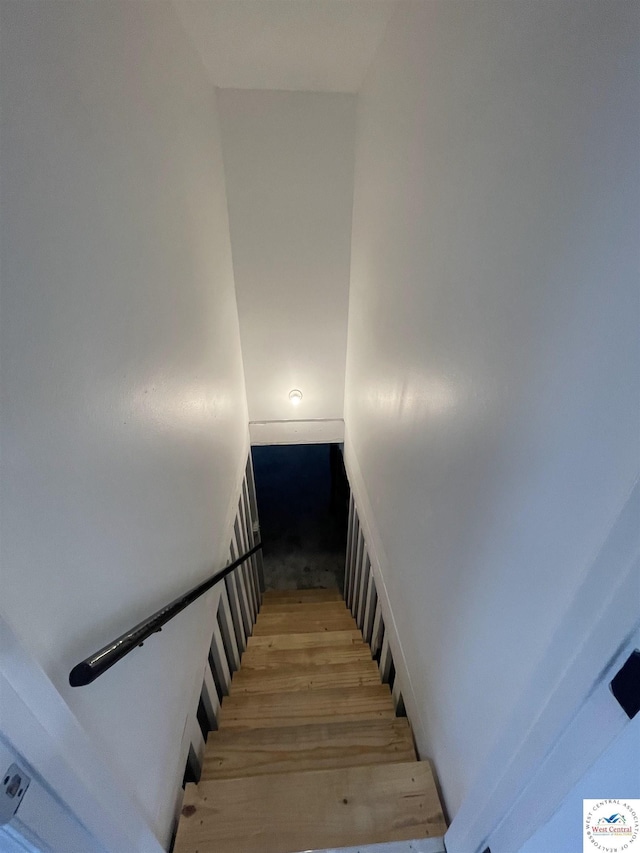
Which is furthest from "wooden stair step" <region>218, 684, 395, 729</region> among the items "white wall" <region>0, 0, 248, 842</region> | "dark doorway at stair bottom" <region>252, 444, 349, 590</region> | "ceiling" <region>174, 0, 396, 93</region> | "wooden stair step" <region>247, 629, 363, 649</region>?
"ceiling" <region>174, 0, 396, 93</region>

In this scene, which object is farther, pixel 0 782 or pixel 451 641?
pixel 451 641

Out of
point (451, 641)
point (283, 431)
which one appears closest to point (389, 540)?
point (451, 641)

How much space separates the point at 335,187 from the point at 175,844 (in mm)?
2977

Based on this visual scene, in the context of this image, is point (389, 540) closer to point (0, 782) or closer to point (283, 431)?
point (0, 782)

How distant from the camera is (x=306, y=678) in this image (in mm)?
1979

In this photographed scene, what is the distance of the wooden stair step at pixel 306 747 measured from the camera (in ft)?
4.77

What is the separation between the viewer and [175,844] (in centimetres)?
112

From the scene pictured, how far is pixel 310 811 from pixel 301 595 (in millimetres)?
2900

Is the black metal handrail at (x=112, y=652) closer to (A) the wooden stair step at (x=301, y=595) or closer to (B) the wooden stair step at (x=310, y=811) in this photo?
(B) the wooden stair step at (x=310, y=811)

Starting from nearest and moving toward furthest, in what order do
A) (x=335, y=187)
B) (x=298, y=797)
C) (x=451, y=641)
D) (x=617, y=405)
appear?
1. (x=617, y=405)
2. (x=451, y=641)
3. (x=298, y=797)
4. (x=335, y=187)

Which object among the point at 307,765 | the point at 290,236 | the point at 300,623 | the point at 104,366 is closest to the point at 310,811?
the point at 307,765

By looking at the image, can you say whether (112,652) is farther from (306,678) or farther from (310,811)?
(306,678)

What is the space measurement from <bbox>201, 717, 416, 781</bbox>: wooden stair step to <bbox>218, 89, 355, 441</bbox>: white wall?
233 cm

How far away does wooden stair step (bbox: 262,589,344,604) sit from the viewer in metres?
3.88
